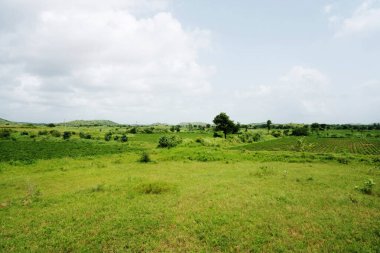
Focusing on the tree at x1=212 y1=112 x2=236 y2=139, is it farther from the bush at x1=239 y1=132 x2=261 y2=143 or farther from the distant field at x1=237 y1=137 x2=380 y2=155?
the distant field at x1=237 y1=137 x2=380 y2=155

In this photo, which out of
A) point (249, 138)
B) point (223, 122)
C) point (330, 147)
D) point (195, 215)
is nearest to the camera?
point (195, 215)

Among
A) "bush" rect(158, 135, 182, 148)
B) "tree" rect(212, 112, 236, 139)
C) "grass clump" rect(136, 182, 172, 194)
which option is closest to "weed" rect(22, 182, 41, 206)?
"grass clump" rect(136, 182, 172, 194)

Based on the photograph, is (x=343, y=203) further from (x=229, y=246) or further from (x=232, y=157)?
(x=232, y=157)

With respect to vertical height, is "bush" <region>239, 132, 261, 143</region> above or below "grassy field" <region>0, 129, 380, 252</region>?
above

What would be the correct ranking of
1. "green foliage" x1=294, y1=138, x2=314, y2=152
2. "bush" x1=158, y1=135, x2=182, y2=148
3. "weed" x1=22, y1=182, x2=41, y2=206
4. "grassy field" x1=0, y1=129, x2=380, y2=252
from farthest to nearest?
"bush" x1=158, y1=135, x2=182, y2=148 → "green foliage" x1=294, y1=138, x2=314, y2=152 → "weed" x1=22, y1=182, x2=41, y2=206 → "grassy field" x1=0, y1=129, x2=380, y2=252

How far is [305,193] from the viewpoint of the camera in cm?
1606

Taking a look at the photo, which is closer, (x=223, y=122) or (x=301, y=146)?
(x=301, y=146)

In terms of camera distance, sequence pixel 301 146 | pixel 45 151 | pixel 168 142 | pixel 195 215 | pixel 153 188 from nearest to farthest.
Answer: pixel 195 215, pixel 153 188, pixel 45 151, pixel 301 146, pixel 168 142

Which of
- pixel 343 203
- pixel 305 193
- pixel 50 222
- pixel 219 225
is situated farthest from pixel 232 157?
pixel 50 222

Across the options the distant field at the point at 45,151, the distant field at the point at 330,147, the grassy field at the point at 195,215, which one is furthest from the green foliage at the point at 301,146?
the distant field at the point at 45,151

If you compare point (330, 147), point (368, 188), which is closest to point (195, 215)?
point (368, 188)

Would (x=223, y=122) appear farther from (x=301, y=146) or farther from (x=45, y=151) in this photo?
(x=45, y=151)

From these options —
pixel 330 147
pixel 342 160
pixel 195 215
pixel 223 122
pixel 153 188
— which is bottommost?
pixel 330 147

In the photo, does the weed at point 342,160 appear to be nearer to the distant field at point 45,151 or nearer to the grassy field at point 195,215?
the grassy field at point 195,215
